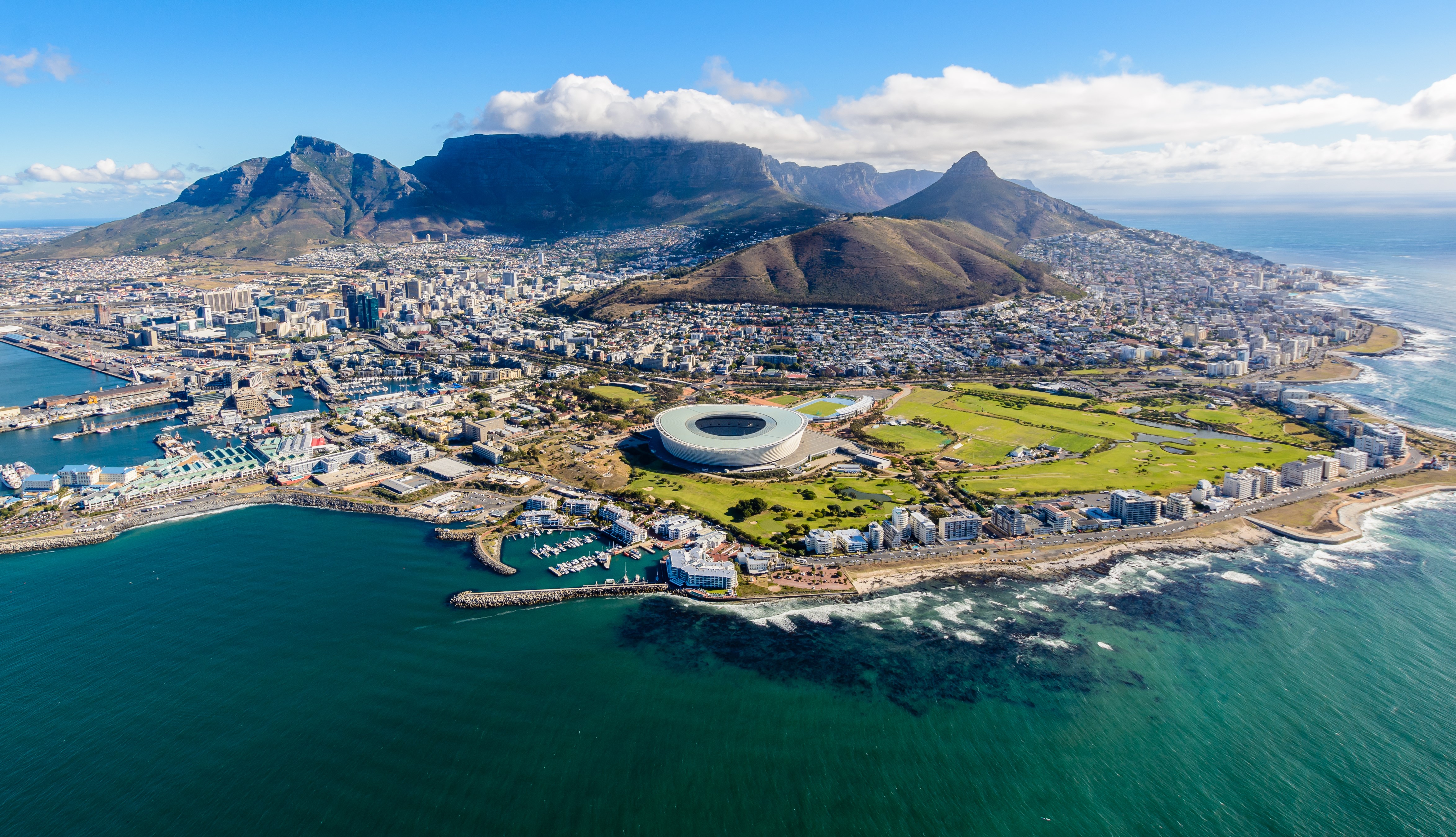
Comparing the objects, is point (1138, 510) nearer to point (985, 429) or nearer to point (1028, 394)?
point (985, 429)

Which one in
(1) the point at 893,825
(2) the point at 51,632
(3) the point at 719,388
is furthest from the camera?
(3) the point at 719,388

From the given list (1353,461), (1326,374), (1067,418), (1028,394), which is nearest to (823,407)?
(1067,418)

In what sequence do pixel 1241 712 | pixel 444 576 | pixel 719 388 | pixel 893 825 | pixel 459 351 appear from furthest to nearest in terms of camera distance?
pixel 459 351 → pixel 719 388 → pixel 444 576 → pixel 1241 712 → pixel 893 825

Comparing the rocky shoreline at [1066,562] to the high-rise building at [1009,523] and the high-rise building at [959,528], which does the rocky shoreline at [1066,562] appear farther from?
the high-rise building at [1009,523]

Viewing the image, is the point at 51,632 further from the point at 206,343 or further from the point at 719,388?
the point at 206,343

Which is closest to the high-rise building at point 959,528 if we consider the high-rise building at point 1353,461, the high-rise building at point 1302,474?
the high-rise building at point 1302,474

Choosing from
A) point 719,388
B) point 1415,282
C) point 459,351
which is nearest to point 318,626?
point 719,388

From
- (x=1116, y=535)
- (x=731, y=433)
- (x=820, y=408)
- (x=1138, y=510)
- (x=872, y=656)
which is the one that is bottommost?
(x=872, y=656)
